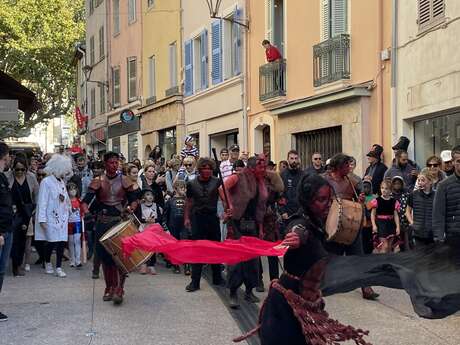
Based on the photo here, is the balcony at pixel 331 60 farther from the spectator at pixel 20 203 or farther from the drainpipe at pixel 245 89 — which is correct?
the spectator at pixel 20 203

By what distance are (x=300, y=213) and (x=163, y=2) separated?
2308 cm

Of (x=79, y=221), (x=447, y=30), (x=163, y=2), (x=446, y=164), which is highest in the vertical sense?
(x=163, y=2)

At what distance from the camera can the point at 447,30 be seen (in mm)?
12414

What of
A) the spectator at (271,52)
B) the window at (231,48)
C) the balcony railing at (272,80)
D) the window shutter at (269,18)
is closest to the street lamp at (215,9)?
the window at (231,48)

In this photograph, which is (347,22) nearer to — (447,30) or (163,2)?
(447,30)

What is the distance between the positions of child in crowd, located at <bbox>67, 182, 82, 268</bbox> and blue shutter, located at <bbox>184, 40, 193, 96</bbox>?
13.2m

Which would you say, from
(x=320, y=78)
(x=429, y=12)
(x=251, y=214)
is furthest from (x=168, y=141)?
(x=251, y=214)

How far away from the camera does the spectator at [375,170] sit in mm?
12688

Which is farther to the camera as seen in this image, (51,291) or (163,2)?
(163,2)

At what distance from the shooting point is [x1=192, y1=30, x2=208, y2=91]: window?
Answer: 919 inches

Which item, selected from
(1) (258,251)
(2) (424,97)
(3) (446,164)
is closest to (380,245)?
(3) (446,164)

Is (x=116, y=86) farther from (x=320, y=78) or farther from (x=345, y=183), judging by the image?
(x=345, y=183)

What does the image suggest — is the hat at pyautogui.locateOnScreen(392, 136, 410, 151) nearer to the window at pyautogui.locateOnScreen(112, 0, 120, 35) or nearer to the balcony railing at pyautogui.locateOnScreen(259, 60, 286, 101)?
the balcony railing at pyautogui.locateOnScreen(259, 60, 286, 101)

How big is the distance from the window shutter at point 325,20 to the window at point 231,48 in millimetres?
4833
